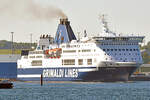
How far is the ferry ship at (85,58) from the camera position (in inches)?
5153

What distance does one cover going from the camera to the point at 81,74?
13450 cm

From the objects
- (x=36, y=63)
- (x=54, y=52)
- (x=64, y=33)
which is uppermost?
(x=64, y=33)

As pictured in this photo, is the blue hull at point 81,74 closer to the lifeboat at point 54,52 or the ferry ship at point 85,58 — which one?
the ferry ship at point 85,58

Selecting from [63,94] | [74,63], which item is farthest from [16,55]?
[63,94]

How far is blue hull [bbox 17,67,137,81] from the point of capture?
5153 inches

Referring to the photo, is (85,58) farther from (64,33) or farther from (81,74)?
(64,33)

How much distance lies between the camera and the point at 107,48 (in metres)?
132

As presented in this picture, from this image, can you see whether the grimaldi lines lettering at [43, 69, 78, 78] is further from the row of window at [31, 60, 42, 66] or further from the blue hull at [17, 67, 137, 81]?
the row of window at [31, 60, 42, 66]

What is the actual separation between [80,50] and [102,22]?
22.9 ft

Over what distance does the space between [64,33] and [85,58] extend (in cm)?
1248

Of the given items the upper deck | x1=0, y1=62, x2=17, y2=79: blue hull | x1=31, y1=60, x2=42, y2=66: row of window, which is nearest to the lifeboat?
x1=31, y1=60, x2=42, y2=66: row of window

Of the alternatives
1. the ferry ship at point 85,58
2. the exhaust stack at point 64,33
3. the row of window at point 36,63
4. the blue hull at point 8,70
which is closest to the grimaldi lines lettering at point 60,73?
the ferry ship at point 85,58

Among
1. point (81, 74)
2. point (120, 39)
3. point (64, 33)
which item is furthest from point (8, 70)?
point (120, 39)

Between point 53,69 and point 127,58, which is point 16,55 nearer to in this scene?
point 53,69
